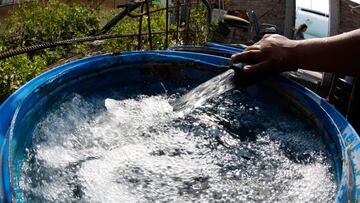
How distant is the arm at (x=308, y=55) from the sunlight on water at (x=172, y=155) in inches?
17.0

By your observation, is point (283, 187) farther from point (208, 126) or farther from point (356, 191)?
point (208, 126)

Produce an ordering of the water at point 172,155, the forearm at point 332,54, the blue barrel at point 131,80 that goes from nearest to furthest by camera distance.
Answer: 1. the blue barrel at point 131,80
2. the water at point 172,155
3. the forearm at point 332,54

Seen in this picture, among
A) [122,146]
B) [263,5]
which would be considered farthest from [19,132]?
[263,5]

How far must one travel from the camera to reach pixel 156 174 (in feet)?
7.54

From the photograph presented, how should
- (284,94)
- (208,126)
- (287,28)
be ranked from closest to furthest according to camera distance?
1. (208,126)
2. (284,94)
3. (287,28)

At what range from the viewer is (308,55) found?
2.72 m

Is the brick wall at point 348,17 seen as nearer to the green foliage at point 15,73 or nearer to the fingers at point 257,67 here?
the fingers at point 257,67

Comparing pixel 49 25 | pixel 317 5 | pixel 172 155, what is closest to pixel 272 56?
pixel 172 155

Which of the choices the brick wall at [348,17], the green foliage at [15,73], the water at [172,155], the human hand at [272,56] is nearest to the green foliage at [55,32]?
the green foliage at [15,73]

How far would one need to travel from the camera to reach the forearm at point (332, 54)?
2.61 m

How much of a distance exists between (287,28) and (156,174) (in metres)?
8.07

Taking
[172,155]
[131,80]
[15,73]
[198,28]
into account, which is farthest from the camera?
[198,28]

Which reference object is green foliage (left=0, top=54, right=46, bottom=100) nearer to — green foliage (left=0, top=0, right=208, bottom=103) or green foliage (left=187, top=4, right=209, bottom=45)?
green foliage (left=0, top=0, right=208, bottom=103)

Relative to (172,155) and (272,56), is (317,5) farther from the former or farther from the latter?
(172,155)
